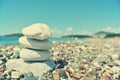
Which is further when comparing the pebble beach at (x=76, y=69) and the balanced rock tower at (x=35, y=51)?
the balanced rock tower at (x=35, y=51)

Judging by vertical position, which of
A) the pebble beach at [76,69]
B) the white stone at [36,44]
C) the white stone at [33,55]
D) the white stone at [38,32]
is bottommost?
the pebble beach at [76,69]

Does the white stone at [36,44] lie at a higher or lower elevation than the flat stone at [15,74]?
higher

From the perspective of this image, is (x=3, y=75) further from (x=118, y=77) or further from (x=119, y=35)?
(x=119, y=35)

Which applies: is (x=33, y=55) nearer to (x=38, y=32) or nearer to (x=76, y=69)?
(x=38, y=32)

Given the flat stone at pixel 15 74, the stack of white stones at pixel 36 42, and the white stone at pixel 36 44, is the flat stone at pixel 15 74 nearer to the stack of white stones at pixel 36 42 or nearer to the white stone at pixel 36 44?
the stack of white stones at pixel 36 42

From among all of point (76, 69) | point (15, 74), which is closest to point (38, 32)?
point (15, 74)

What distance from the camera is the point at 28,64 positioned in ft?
→ 13.5

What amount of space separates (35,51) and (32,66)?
20cm

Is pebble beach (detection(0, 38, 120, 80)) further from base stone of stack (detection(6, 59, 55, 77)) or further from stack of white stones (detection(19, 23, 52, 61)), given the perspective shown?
stack of white stones (detection(19, 23, 52, 61))

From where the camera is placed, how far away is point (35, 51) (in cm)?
413

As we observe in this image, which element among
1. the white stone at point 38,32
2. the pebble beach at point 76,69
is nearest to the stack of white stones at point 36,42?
the white stone at point 38,32

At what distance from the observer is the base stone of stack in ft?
13.2

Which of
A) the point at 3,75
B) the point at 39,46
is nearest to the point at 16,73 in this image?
the point at 3,75

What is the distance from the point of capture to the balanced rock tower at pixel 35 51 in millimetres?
4035
